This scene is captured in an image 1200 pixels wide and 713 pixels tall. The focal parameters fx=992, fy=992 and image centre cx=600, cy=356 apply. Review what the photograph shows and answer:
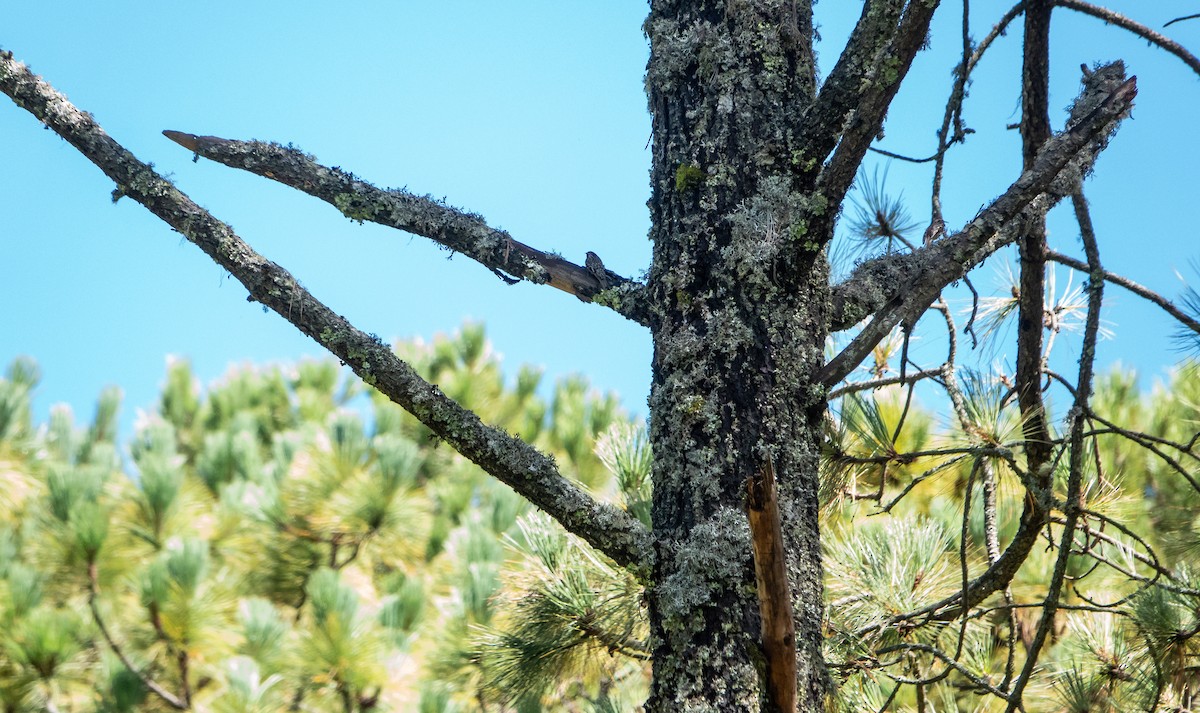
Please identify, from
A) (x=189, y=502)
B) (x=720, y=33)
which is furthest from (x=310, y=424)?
(x=720, y=33)

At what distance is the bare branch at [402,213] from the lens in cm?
145

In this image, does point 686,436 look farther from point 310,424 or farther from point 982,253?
point 310,424

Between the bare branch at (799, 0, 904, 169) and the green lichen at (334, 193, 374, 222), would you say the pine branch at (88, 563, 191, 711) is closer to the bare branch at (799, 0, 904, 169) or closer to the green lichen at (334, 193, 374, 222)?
the green lichen at (334, 193, 374, 222)

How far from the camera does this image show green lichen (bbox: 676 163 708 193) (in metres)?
1.35

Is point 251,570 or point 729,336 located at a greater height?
point 729,336

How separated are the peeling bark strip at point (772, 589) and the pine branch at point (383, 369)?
0.23 m

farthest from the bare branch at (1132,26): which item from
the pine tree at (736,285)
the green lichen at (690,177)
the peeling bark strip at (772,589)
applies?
the peeling bark strip at (772,589)

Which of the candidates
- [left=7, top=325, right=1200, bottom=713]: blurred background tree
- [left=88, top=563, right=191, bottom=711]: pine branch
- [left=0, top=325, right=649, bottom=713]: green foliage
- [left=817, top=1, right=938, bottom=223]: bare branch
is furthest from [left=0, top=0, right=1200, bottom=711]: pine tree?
[left=88, top=563, right=191, bottom=711]: pine branch

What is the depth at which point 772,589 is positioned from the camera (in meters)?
1.05

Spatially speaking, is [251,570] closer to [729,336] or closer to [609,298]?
[609,298]

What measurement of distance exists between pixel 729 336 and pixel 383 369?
0.46 metres

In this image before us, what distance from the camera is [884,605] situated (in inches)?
84.7

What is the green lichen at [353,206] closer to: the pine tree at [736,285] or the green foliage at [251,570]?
the pine tree at [736,285]

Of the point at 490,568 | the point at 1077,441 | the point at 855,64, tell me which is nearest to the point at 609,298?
the point at 855,64
